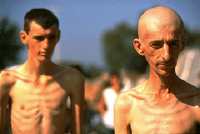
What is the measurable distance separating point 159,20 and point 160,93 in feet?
2.27

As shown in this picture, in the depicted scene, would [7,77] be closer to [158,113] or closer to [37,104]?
[37,104]

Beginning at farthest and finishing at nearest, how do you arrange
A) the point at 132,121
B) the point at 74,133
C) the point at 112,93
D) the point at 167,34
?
the point at 112,93
the point at 74,133
the point at 132,121
the point at 167,34

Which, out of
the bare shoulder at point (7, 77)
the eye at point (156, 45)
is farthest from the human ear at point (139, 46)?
the bare shoulder at point (7, 77)

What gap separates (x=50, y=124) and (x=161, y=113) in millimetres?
1443

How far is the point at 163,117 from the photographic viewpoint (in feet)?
10.7

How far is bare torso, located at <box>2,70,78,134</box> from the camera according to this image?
13.6ft

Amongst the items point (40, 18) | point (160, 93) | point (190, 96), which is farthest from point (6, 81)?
point (190, 96)

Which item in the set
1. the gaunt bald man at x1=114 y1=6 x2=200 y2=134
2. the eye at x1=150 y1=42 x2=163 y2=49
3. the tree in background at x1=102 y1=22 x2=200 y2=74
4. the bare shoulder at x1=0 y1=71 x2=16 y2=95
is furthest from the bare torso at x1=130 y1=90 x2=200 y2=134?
the tree in background at x1=102 y1=22 x2=200 y2=74

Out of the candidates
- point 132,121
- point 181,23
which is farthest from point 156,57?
point 132,121

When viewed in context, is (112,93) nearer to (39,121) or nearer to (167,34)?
(39,121)

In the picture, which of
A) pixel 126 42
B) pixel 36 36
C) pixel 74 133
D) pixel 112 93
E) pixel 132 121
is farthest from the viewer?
pixel 126 42

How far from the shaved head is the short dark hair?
1.28 metres

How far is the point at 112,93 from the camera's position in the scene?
22.5ft

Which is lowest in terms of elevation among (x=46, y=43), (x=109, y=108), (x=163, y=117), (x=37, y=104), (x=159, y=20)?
(x=109, y=108)
